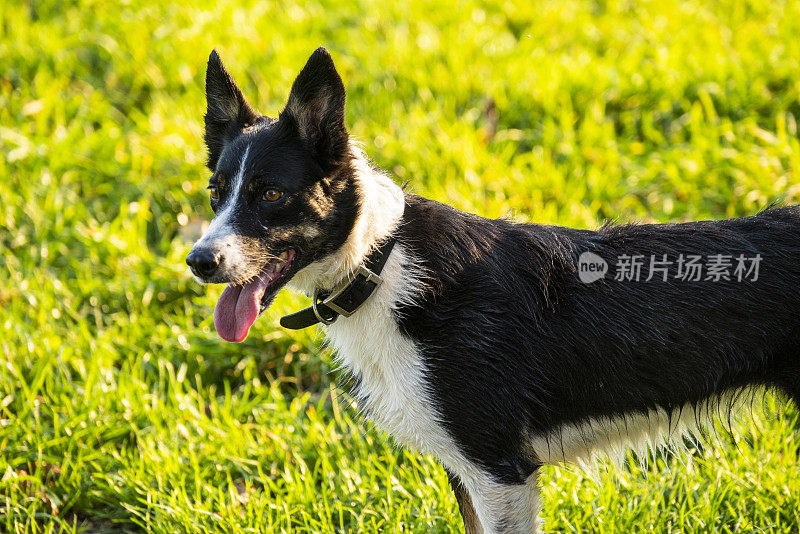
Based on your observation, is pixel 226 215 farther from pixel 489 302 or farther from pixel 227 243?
pixel 489 302

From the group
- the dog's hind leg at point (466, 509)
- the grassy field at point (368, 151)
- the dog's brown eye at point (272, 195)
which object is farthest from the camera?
the grassy field at point (368, 151)

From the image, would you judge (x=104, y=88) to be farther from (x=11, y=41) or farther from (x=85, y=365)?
(x=85, y=365)

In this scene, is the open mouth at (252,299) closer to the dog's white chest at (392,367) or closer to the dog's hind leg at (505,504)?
the dog's white chest at (392,367)

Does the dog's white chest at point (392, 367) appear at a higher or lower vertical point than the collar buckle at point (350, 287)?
lower

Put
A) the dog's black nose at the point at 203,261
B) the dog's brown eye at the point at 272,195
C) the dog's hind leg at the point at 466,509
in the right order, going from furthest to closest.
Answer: the dog's hind leg at the point at 466,509, the dog's brown eye at the point at 272,195, the dog's black nose at the point at 203,261

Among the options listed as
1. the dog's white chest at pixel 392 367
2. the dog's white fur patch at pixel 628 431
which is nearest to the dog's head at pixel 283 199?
the dog's white chest at pixel 392 367

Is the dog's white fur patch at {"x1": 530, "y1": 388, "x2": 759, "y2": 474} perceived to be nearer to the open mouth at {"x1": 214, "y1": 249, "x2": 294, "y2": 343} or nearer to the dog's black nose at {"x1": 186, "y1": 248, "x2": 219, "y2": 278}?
the open mouth at {"x1": 214, "y1": 249, "x2": 294, "y2": 343}

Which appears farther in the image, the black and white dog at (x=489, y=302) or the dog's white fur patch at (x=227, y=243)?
the black and white dog at (x=489, y=302)

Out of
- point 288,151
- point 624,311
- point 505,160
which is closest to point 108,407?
point 288,151

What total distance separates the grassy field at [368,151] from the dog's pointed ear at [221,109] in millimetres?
1330

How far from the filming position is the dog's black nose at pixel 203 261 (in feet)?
7.29

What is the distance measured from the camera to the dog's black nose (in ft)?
7.29

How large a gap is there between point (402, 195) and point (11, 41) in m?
4.63

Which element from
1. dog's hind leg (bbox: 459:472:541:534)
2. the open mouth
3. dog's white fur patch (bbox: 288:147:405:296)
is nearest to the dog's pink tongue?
the open mouth
